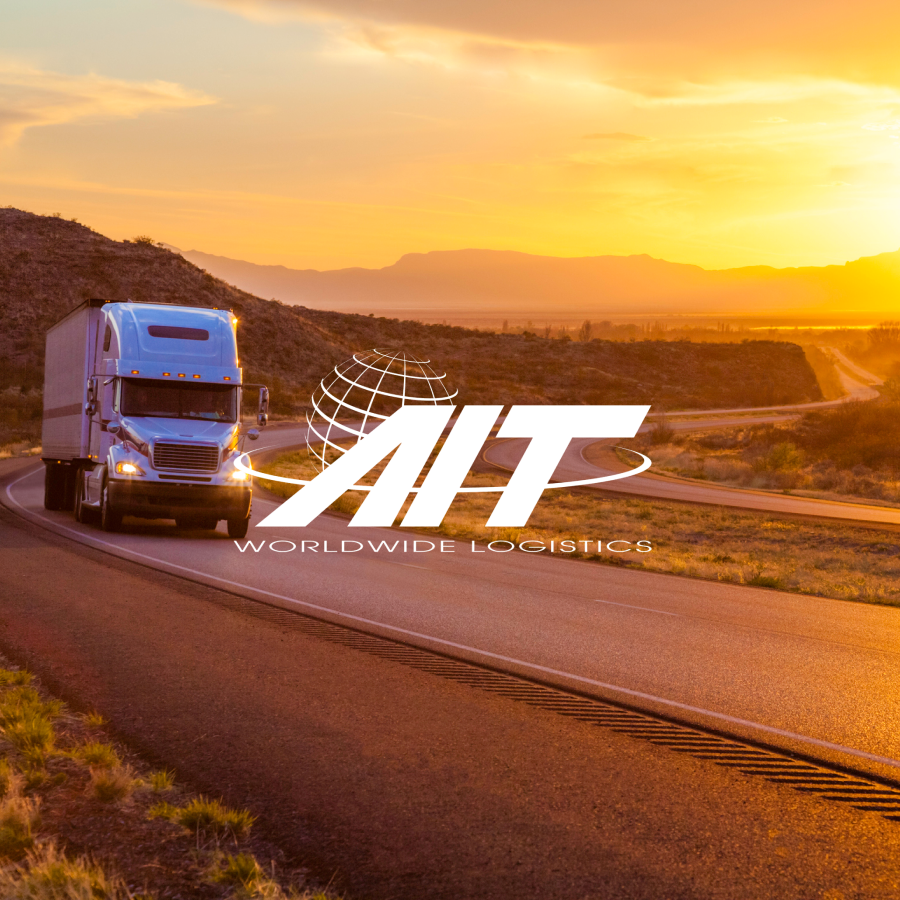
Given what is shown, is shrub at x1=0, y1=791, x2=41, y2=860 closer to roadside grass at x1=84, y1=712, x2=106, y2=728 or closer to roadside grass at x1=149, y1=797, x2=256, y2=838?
roadside grass at x1=149, y1=797, x2=256, y2=838

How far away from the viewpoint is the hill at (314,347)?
3472 inches

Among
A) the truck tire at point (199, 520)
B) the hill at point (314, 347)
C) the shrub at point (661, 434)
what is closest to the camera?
the truck tire at point (199, 520)

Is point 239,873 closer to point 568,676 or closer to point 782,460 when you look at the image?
point 568,676

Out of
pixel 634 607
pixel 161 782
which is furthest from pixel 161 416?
pixel 161 782

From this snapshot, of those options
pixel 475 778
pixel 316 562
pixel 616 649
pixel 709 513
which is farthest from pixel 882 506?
pixel 475 778

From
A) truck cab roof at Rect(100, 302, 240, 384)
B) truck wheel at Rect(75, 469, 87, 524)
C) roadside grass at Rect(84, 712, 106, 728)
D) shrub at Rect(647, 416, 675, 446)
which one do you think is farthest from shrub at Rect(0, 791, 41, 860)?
shrub at Rect(647, 416, 675, 446)

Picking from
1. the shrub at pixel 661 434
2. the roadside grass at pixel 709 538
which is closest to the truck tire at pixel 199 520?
the roadside grass at pixel 709 538

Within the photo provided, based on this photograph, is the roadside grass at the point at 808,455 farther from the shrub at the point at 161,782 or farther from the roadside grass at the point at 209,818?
the roadside grass at the point at 209,818

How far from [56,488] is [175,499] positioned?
6245mm

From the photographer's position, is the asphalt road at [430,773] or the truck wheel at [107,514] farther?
the truck wheel at [107,514]

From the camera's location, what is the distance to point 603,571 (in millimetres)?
16625

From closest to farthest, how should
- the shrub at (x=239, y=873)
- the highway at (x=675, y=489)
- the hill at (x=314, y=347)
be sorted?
the shrub at (x=239, y=873)
the highway at (x=675, y=489)
the hill at (x=314, y=347)

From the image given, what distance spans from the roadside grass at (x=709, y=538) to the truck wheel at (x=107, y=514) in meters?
7.26

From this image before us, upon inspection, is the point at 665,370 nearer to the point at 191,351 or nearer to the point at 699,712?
the point at 191,351
